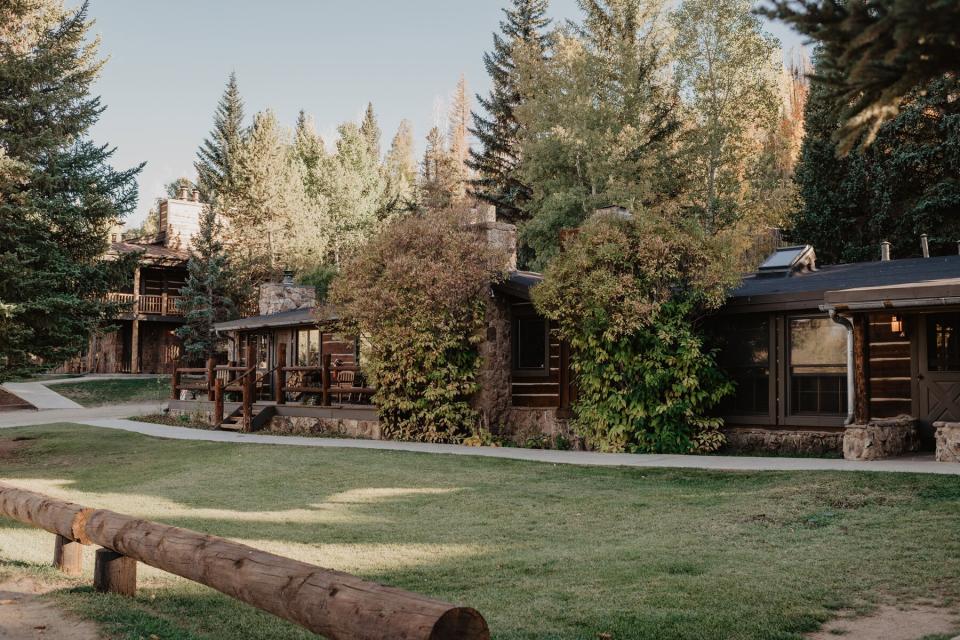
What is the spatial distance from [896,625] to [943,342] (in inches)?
347

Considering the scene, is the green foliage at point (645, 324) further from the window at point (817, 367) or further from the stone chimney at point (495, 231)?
the stone chimney at point (495, 231)

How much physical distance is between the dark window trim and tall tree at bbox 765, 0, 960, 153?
12749 mm

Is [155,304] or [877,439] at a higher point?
[155,304]

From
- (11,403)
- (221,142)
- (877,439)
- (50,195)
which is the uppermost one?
(221,142)

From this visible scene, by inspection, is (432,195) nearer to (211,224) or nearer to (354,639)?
(211,224)

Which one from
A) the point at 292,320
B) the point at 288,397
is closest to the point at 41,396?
the point at 288,397

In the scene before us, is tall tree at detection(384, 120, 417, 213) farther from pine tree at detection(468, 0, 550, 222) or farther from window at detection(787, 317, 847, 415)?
window at detection(787, 317, 847, 415)

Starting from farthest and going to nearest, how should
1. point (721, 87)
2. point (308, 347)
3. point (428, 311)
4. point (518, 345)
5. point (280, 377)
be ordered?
point (721, 87) < point (308, 347) < point (280, 377) < point (518, 345) < point (428, 311)

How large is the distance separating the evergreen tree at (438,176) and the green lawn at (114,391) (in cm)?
1227

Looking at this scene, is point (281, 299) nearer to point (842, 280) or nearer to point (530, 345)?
point (530, 345)

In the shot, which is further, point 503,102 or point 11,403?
point 503,102

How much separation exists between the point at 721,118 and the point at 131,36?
20.4 m

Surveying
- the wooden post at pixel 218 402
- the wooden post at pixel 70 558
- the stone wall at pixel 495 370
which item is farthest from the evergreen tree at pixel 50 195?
the wooden post at pixel 70 558

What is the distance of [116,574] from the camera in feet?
19.0
